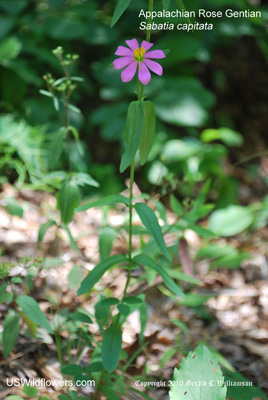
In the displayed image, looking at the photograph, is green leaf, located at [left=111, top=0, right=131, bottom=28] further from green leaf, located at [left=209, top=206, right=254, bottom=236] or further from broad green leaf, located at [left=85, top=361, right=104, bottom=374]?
green leaf, located at [left=209, top=206, right=254, bottom=236]

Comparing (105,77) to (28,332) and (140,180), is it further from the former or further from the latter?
(28,332)

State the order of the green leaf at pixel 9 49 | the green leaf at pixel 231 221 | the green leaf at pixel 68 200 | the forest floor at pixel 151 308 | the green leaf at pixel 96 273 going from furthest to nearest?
the green leaf at pixel 9 49, the green leaf at pixel 231 221, the forest floor at pixel 151 308, the green leaf at pixel 68 200, the green leaf at pixel 96 273


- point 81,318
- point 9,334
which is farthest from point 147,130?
point 9,334

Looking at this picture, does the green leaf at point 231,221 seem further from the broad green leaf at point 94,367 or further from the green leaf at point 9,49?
the green leaf at point 9,49

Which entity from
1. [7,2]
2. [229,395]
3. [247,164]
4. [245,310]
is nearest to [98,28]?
[7,2]

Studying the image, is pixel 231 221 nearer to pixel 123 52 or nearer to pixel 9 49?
pixel 123 52

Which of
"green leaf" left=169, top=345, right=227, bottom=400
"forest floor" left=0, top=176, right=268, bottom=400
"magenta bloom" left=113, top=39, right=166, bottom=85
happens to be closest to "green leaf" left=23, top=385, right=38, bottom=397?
"forest floor" left=0, top=176, right=268, bottom=400

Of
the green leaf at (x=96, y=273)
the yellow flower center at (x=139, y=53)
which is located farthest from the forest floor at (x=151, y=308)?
the yellow flower center at (x=139, y=53)
